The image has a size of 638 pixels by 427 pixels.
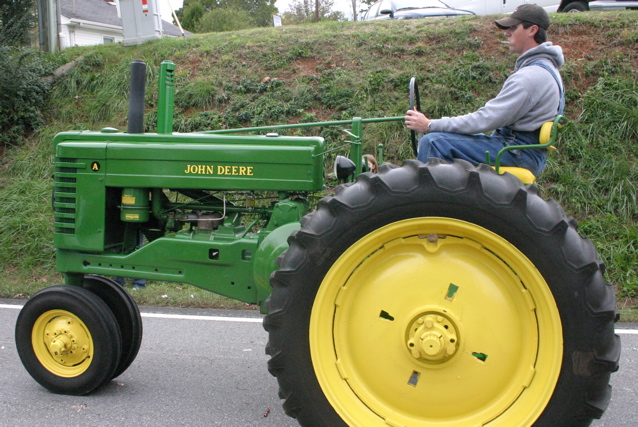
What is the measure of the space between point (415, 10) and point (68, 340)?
11088 millimetres

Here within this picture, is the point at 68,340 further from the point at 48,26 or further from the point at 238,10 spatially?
the point at 238,10

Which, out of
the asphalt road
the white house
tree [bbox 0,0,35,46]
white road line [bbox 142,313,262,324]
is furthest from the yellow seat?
the white house

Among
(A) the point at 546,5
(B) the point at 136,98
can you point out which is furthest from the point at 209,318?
(A) the point at 546,5

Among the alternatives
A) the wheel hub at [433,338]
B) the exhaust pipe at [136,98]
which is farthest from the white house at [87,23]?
the wheel hub at [433,338]

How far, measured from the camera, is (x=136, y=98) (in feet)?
11.3

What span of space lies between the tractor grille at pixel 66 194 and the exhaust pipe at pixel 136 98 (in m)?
0.40

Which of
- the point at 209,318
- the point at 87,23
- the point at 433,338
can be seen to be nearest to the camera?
the point at 433,338

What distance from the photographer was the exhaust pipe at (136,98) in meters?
3.45

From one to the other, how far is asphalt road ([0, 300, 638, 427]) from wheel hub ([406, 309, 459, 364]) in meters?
1.02

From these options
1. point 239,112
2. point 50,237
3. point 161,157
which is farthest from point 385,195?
point 239,112

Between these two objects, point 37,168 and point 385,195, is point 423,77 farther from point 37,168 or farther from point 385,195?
point 385,195

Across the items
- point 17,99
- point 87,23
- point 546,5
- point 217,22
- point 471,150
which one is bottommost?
point 471,150

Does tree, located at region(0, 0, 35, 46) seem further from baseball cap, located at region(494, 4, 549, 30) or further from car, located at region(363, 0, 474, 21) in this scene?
baseball cap, located at region(494, 4, 549, 30)

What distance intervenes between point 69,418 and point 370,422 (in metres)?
1.70
